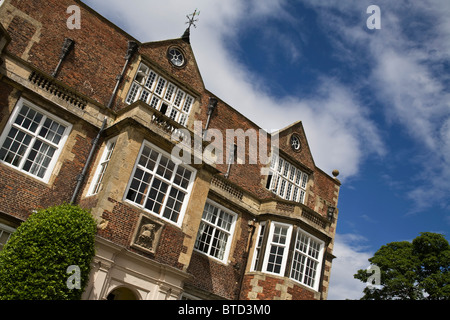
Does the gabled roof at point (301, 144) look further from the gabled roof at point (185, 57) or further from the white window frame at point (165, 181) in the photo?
the white window frame at point (165, 181)

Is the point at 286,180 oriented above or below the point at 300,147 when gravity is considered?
below

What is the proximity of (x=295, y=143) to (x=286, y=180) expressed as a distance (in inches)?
103

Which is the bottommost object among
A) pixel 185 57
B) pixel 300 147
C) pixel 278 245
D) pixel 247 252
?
pixel 247 252

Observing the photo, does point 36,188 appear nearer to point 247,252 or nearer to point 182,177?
point 182,177

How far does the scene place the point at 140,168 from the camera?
13367mm

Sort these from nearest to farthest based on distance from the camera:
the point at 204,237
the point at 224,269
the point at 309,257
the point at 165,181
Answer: the point at 165,181
the point at 204,237
the point at 224,269
the point at 309,257

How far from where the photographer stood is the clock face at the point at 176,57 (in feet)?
59.5

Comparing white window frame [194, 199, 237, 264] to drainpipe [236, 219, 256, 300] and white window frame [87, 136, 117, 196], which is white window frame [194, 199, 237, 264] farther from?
white window frame [87, 136, 117, 196]

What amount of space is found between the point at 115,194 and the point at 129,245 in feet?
5.60

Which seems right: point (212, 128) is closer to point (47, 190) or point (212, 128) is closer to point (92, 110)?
point (92, 110)

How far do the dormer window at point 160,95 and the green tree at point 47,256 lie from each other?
681 cm

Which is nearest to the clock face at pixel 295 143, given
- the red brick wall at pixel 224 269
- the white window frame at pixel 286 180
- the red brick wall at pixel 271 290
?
the white window frame at pixel 286 180

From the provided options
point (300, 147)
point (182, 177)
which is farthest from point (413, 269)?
point (182, 177)
